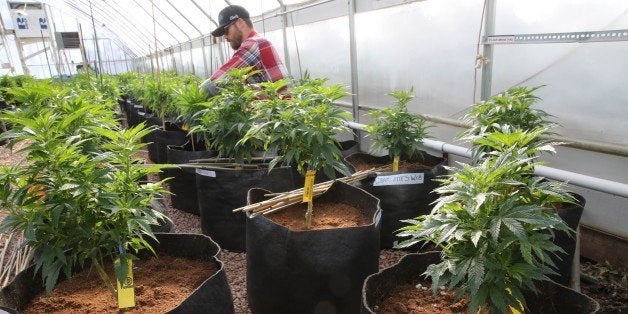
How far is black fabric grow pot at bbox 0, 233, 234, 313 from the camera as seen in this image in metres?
1.53

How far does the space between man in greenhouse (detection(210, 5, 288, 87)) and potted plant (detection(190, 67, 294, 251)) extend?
0.67 meters

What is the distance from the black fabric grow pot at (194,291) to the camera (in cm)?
153

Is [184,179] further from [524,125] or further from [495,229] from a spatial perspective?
[495,229]

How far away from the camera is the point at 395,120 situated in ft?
10.4

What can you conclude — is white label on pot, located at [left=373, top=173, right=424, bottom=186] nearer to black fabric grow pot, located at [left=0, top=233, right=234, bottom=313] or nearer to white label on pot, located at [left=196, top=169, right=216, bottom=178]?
white label on pot, located at [left=196, top=169, right=216, bottom=178]

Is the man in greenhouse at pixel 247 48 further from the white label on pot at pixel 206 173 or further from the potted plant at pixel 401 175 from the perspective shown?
the potted plant at pixel 401 175

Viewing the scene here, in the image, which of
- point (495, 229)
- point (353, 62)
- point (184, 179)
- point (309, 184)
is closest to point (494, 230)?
point (495, 229)

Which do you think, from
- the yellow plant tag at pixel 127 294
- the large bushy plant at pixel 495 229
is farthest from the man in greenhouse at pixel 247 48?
the large bushy plant at pixel 495 229

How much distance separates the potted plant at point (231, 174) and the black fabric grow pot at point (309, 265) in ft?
2.54

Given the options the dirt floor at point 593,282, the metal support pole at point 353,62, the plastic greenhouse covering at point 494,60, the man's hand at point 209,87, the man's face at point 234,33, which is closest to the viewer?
the dirt floor at point 593,282

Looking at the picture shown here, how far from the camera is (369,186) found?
116 inches

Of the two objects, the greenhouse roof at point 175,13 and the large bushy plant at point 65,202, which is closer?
the large bushy plant at point 65,202

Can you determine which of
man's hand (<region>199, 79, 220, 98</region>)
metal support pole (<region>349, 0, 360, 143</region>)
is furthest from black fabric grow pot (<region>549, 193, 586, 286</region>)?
man's hand (<region>199, 79, 220, 98</region>)

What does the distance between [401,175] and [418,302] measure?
1322 mm
